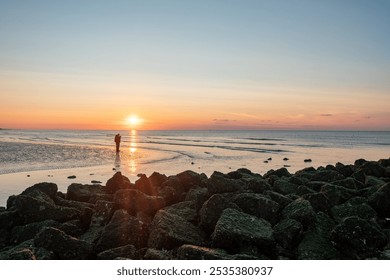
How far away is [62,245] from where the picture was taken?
6070mm

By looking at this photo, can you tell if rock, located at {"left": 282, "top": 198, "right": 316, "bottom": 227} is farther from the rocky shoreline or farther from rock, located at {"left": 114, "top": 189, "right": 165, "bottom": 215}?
rock, located at {"left": 114, "top": 189, "right": 165, "bottom": 215}

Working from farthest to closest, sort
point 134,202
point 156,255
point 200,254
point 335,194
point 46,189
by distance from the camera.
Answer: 1. point 46,189
2. point 335,194
3. point 134,202
4. point 156,255
5. point 200,254

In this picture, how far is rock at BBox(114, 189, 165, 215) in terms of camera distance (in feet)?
26.0

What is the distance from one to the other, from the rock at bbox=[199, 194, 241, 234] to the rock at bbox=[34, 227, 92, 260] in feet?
7.00

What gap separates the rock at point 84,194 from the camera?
9.66m

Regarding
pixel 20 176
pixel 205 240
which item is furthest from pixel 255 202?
pixel 20 176

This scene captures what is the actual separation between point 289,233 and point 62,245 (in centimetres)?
380

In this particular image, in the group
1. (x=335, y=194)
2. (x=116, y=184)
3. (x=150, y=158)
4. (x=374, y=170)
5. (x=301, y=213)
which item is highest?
(x=374, y=170)

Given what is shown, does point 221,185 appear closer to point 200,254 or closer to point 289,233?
point 289,233

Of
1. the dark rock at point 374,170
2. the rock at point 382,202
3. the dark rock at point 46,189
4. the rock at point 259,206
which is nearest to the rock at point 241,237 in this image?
the rock at point 259,206

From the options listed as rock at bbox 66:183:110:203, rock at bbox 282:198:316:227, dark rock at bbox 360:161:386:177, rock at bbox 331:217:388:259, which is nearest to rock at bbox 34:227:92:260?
rock at bbox 66:183:110:203

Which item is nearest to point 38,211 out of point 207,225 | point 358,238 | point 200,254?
point 207,225

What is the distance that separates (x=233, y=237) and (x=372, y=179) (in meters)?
7.06
